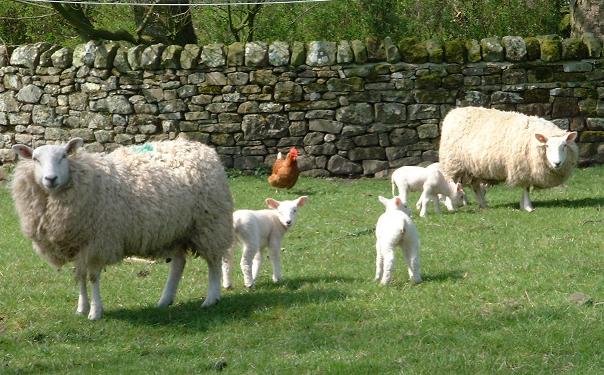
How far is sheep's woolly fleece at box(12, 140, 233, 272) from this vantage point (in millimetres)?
8172

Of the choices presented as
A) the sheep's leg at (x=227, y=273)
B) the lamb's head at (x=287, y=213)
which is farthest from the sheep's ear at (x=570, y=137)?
the sheep's leg at (x=227, y=273)

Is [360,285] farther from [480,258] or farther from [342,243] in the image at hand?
[342,243]

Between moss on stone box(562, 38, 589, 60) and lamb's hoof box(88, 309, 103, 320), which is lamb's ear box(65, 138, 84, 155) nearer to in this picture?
lamb's hoof box(88, 309, 103, 320)

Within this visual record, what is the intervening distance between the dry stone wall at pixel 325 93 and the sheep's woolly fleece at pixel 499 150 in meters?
2.64

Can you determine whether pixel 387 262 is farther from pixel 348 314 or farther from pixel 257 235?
pixel 257 235

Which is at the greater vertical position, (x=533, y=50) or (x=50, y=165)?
(x=50, y=165)

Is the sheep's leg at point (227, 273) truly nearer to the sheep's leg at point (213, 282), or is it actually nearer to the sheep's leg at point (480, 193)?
the sheep's leg at point (213, 282)

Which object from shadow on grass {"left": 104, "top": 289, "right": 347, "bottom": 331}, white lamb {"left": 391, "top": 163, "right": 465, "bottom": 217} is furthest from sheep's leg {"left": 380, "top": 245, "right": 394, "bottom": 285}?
white lamb {"left": 391, "top": 163, "right": 465, "bottom": 217}

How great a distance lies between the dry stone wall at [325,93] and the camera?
16734mm

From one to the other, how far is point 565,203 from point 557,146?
0.96m

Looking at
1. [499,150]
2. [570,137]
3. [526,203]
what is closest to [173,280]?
[526,203]

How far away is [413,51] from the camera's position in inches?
662

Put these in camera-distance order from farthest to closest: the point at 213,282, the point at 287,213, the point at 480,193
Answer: the point at 480,193
the point at 287,213
the point at 213,282

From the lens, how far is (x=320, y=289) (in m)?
9.00
